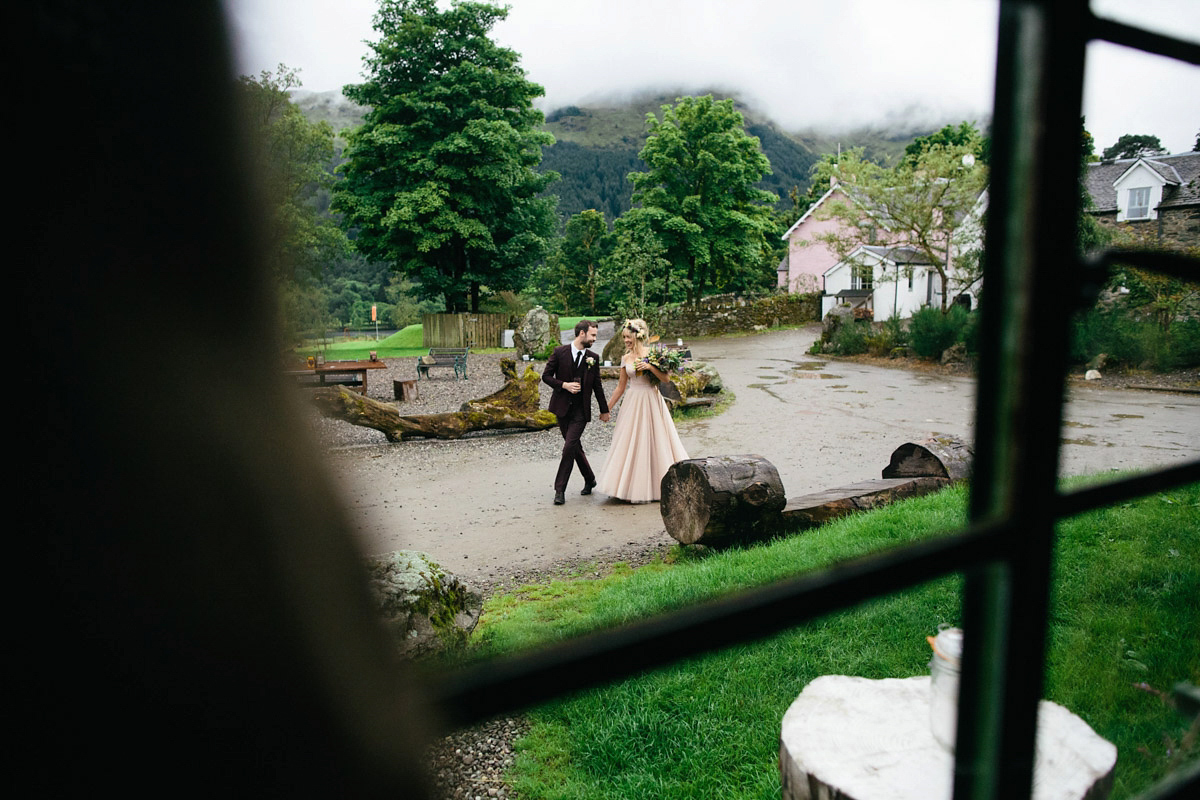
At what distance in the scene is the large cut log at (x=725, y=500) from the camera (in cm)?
605

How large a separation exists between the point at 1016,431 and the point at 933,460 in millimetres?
7428

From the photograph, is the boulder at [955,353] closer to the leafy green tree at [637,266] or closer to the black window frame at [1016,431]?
the leafy green tree at [637,266]

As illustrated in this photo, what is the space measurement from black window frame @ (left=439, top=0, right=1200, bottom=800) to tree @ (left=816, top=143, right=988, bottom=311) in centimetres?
1898

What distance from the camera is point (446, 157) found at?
→ 13.0 metres

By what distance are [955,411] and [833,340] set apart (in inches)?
435

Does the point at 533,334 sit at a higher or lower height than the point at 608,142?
lower

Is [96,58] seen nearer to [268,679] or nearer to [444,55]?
[268,679]

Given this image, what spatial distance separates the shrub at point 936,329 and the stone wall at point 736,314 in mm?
15233

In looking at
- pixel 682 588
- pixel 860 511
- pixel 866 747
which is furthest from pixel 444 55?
pixel 866 747

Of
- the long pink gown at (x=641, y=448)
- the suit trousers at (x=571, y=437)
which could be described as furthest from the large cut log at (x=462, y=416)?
the long pink gown at (x=641, y=448)

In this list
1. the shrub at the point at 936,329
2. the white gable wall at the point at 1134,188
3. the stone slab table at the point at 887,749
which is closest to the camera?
the stone slab table at the point at 887,749

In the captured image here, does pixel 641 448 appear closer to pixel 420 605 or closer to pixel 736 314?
pixel 420 605

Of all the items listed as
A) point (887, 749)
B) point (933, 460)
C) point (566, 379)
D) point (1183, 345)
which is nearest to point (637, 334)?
point (566, 379)

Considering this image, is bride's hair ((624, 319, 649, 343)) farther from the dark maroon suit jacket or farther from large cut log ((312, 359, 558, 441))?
large cut log ((312, 359, 558, 441))
